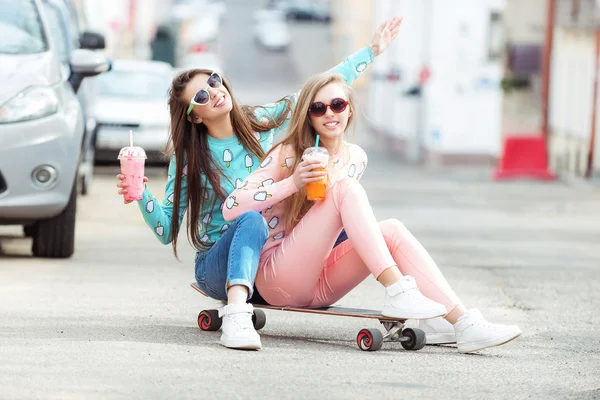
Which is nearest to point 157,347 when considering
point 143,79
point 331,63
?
point 143,79

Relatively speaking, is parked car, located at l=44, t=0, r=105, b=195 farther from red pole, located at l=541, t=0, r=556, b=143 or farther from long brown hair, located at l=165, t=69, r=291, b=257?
red pole, located at l=541, t=0, r=556, b=143

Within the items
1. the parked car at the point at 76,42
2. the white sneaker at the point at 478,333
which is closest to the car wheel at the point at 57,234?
the parked car at the point at 76,42

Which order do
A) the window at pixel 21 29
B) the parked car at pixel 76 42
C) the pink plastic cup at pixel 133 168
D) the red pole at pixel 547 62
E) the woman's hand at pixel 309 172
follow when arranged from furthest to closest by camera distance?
1. the red pole at pixel 547 62
2. the parked car at pixel 76 42
3. the window at pixel 21 29
4. the pink plastic cup at pixel 133 168
5. the woman's hand at pixel 309 172

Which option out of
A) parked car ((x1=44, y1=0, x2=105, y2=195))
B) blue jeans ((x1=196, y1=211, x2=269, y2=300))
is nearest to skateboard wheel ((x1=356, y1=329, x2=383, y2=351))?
blue jeans ((x1=196, y1=211, x2=269, y2=300))

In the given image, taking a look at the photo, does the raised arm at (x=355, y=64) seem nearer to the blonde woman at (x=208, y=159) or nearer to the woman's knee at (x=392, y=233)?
the blonde woman at (x=208, y=159)

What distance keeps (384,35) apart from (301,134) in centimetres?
105

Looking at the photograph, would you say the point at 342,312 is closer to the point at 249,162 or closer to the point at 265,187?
the point at 265,187

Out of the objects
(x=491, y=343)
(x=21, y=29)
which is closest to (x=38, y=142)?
(x=21, y=29)

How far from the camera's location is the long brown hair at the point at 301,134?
651 cm

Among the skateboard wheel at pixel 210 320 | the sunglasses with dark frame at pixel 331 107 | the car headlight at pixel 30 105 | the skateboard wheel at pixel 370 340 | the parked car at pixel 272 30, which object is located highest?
the sunglasses with dark frame at pixel 331 107

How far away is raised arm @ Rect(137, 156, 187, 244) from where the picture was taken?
6.52m

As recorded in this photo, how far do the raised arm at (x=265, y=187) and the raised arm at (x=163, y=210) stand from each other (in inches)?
12.0

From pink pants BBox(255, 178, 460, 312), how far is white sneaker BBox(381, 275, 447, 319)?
0.32 ft

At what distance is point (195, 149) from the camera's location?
22.0 ft
